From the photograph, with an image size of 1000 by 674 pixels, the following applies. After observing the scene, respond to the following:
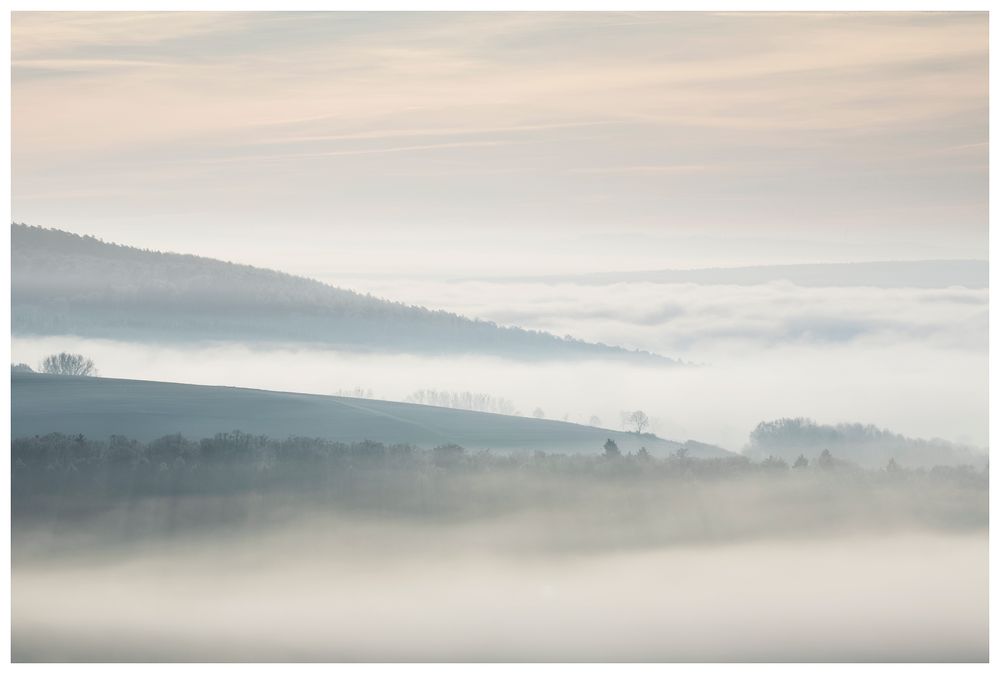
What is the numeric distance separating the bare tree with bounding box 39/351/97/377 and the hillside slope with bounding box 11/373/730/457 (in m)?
0.07

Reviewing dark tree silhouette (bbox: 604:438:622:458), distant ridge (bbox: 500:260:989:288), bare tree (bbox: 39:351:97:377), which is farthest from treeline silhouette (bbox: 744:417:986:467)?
bare tree (bbox: 39:351:97:377)

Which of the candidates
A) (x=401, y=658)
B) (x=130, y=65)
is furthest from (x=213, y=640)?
(x=130, y=65)

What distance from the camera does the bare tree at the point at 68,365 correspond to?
57.5ft

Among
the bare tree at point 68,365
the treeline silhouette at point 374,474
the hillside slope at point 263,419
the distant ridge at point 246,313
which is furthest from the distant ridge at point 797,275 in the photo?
the bare tree at point 68,365

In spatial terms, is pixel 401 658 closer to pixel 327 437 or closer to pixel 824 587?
pixel 327 437

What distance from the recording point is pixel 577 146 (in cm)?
1786

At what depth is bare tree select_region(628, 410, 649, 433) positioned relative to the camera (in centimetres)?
1788

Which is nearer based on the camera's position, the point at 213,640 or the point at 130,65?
the point at 213,640

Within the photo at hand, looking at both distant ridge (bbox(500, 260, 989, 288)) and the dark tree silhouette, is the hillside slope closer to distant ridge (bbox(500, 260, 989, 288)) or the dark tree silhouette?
the dark tree silhouette

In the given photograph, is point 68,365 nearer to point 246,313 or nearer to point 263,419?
point 246,313

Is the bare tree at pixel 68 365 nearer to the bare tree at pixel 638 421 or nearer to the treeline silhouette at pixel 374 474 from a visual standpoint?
the treeline silhouette at pixel 374 474

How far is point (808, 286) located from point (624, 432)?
2667 millimetres

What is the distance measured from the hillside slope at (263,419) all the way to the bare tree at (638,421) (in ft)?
0.46

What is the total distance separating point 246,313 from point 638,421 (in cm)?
468
